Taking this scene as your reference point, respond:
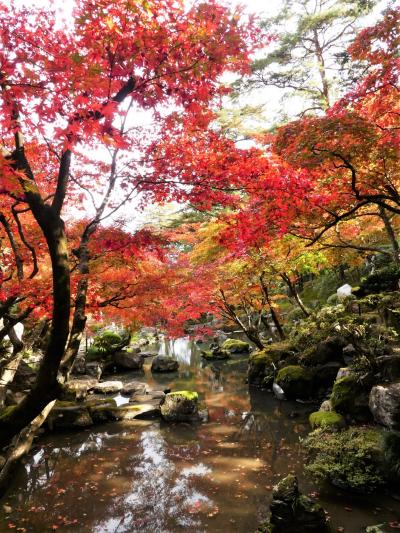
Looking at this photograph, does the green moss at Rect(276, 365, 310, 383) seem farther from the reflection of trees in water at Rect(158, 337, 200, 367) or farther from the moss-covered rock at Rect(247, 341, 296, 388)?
the reflection of trees in water at Rect(158, 337, 200, 367)

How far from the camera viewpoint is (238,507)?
6066 millimetres

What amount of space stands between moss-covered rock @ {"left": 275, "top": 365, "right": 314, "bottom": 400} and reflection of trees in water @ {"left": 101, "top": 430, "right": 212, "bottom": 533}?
5.19 metres

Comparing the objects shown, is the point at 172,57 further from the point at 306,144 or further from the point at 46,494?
the point at 46,494

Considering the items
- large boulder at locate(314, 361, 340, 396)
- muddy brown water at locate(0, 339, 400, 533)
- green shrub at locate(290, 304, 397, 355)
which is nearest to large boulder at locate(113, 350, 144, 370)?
muddy brown water at locate(0, 339, 400, 533)

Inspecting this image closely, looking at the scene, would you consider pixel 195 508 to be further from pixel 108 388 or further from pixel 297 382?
pixel 108 388

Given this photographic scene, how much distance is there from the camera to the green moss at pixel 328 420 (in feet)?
25.9

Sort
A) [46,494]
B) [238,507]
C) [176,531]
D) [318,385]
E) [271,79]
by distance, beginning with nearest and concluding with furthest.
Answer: [176,531] → [238,507] → [46,494] → [318,385] → [271,79]

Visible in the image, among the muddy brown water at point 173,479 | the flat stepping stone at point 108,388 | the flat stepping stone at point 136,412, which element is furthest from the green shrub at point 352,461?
the flat stepping stone at point 108,388

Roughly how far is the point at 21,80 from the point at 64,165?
3.06 ft

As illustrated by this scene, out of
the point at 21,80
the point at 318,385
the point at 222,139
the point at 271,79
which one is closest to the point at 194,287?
the point at 318,385

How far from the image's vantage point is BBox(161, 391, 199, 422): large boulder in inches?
437

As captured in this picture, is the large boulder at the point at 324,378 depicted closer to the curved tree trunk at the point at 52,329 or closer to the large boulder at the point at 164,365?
the large boulder at the point at 164,365

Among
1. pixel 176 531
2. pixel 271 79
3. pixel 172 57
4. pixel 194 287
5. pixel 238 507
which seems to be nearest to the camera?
pixel 172 57

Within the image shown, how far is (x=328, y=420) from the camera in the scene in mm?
8133
